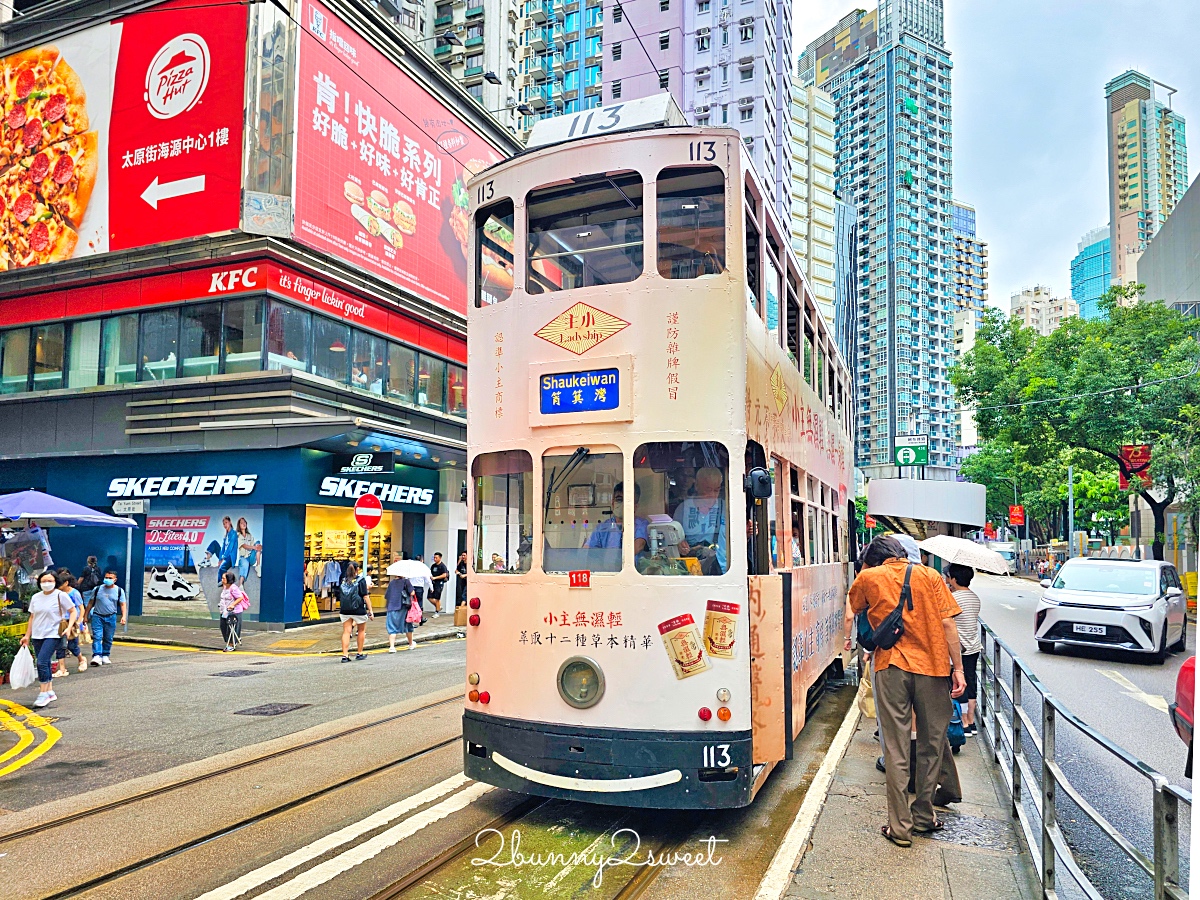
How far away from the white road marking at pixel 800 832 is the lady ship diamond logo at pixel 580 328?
10.6ft

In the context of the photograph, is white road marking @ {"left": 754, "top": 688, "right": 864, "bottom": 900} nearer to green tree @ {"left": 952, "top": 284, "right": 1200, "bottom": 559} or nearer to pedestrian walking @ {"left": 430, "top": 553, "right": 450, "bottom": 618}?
pedestrian walking @ {"left": 430, "top": 553, "right": 450, "bottom": 618}

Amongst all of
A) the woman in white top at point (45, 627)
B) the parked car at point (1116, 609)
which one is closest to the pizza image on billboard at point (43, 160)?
the woman in white top at point (45, 627)

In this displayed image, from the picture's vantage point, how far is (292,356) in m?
19.3

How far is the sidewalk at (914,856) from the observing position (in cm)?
449

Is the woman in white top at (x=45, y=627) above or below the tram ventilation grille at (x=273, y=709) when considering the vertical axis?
above

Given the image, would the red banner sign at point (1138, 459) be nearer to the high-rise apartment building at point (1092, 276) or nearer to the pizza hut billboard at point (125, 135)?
the high-rise apartment building at point (1092, 276)

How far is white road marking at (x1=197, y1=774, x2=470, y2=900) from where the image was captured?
4590mm

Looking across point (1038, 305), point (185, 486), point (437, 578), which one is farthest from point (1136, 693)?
point (1038, 305)

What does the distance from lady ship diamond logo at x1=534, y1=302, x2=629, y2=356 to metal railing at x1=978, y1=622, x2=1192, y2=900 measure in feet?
10.8

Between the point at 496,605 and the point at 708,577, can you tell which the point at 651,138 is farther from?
the point at 496,605

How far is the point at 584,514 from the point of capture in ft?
18.3

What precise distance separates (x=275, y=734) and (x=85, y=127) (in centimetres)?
1938

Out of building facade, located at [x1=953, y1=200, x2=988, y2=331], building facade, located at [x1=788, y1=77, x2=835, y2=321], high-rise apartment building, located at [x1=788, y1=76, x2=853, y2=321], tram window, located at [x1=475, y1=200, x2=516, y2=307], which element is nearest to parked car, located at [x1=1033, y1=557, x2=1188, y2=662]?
tram window, located at [x1=475, y1=200, x2=516, y2=307]

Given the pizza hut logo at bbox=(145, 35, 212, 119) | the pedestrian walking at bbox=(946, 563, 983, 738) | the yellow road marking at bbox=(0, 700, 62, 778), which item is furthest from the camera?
the pizza hut logo at bbox=(145, 35, 212, 119)
